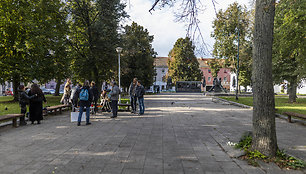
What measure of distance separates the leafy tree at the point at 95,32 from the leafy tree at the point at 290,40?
13.9 m

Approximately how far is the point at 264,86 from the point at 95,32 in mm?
17397

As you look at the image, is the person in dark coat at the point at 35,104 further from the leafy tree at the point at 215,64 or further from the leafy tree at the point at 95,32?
the leafy tree at the point at 215,64

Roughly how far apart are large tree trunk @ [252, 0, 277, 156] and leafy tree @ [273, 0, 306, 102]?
32.0 ft

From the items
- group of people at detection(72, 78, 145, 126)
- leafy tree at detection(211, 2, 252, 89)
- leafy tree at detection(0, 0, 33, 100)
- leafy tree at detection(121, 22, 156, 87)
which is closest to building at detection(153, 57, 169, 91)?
leafy tree at detection(121, 22, 156, 87)

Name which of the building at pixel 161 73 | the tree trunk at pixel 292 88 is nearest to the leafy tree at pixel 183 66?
the building at pixel 161 73

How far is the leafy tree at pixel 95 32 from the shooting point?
1952 centimetres

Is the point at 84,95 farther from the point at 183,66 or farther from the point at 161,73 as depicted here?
the point at 161,73

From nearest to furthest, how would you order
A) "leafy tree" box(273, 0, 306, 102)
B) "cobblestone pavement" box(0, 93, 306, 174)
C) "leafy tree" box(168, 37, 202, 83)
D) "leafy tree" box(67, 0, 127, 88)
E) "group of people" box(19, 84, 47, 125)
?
"cobblestone pavement" box(0, 93, 306, 174) < "group of people" box(19, 84, 47, 125) < "leafy tree" box(273, 0, 306, 102) < "leafy tree" box(67, 0, 127, 88) < "leafy tree" box(168, 37, 202, 83)

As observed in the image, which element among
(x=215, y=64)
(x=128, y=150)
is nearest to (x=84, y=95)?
(x=128, y=150)

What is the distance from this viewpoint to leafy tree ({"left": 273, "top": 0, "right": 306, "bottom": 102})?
41.2ft

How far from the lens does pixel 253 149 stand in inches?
185

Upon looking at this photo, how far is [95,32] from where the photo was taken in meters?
19.3

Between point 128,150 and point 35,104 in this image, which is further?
point 35,104

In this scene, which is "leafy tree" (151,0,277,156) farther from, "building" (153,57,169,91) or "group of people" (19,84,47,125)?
"building" (153,57,169,91)
